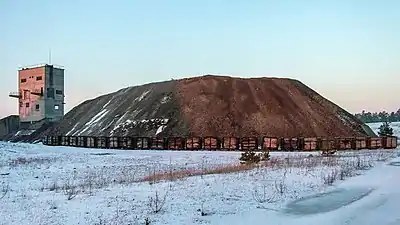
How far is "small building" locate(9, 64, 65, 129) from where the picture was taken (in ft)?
Result: 320

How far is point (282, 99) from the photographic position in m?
69.8

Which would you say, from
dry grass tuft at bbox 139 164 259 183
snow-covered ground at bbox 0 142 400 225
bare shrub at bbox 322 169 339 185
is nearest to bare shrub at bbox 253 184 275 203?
snow-covered ground at bbox 0 142 400 225

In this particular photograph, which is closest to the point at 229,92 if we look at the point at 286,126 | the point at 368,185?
the point at 286,126

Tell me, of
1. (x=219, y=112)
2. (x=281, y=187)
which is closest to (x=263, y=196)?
(x=281, y=187)

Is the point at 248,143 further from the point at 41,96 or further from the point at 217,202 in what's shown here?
the point at 41,96

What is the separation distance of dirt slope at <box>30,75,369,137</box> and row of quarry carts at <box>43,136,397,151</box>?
5818 mm

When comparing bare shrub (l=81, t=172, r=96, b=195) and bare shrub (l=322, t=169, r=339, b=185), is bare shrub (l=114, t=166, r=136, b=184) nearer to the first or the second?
bare shrub (l=81, t=172, r=96, b=195)

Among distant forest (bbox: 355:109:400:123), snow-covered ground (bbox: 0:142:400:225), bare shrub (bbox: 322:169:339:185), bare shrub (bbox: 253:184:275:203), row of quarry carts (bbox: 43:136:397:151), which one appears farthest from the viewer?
distant forest (bbox: 355:109:400:123)

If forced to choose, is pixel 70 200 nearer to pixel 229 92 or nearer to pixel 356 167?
pixel 356 167

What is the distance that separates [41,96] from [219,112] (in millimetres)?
48581

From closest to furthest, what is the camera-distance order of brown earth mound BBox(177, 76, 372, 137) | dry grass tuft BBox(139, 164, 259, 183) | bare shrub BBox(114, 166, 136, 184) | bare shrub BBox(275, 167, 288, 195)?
bare shrub BBox(275, 167, 288, 195)
bare shrub BBox(114, 166, 136, 184)
dry grass tuft BBox(139, 164, 259, 183)
brown earth mound BBox(177, 76, 372, 137)

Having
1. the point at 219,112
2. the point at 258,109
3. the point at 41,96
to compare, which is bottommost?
the point at 219,112

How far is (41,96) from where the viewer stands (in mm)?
97125

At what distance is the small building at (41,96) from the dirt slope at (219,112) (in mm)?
15109
